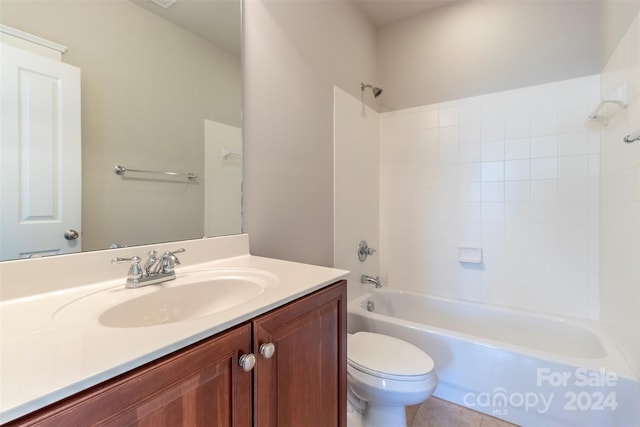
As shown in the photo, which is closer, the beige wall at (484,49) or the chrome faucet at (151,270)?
the chrome faucet at (151,270)

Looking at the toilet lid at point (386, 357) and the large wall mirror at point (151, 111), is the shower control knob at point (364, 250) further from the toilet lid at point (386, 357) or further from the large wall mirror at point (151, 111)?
the large wall mirror at point (151, 111)

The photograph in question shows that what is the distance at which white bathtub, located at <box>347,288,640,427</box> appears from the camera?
1280 mm

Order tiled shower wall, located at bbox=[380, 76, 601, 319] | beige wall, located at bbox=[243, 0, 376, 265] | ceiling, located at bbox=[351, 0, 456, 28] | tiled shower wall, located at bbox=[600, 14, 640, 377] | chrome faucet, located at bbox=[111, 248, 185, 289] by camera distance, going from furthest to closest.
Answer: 1. ceiling, located at bbox=[351, 0, 456, 28]
2. tiled shower wall, located at bbox=[380, 76, 601, 319]
3. beige wall, located at bbox=[243, 0, 376, 265]
4. tiled shower wall, located at bbox=[600, 14, 640, 377]
5. chrome faucet, located at bbox=[111, 248, 185, 289]

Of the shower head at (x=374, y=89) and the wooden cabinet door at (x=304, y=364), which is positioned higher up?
the shower head at (x=374, y=89)

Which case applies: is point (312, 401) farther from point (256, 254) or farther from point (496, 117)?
point (496, 117)

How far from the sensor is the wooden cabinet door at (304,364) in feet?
2.24

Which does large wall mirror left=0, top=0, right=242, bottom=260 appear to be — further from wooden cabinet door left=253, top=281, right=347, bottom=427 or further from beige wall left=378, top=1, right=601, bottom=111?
beige wall left=378, top=1, right=601, bottom=111

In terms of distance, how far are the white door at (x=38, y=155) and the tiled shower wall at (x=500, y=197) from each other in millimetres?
2092

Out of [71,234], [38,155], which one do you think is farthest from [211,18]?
[71,234]

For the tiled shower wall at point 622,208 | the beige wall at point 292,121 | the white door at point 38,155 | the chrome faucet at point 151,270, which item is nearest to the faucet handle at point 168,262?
the chrome faucet at point 151,270

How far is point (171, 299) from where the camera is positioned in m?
0.89

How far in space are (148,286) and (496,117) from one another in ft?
7.64

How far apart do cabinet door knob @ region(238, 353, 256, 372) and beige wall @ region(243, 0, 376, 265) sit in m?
0.78

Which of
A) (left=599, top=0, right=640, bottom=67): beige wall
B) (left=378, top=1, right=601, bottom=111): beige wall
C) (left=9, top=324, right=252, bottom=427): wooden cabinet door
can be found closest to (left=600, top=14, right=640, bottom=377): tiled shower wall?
(left=599, top=0, right=640, bottom=67): beige wall
